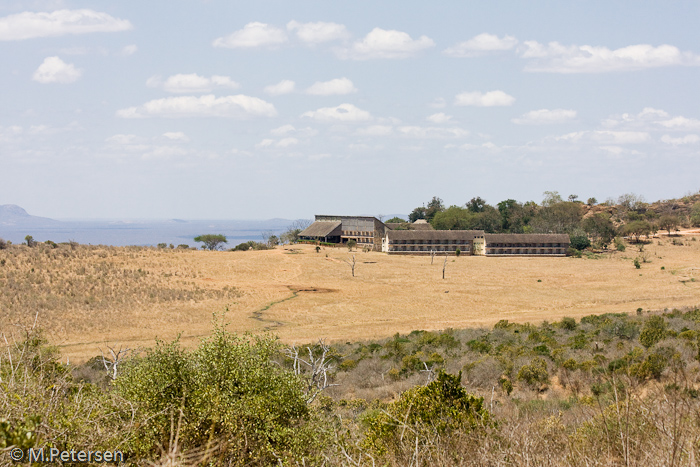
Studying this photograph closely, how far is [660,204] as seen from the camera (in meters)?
138

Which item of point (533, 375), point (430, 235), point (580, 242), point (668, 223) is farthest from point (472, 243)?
point (533, 375)

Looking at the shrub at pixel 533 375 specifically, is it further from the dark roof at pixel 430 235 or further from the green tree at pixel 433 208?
the green tree at pixel 433 208

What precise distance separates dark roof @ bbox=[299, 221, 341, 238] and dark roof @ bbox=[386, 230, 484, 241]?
14549 millimetres

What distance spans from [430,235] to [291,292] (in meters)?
42.9

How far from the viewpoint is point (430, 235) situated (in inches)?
3654

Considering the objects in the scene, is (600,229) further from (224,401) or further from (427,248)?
(224,401)

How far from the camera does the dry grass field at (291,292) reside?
40.1 m

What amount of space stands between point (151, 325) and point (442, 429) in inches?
1374

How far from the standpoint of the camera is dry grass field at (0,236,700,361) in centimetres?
4006

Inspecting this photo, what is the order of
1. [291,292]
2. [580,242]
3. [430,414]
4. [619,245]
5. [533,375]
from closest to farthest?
[430,414], [533,375], [291,292], [619,245], [580,242]

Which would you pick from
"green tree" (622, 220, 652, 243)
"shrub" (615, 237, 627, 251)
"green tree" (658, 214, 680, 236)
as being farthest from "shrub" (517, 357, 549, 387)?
"green tree" (658, 214, 680, 236)

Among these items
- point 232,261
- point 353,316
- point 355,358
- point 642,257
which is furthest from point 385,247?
point 355,358

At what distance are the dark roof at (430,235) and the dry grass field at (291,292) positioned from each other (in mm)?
11860

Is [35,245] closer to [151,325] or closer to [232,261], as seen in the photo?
[232,261]
